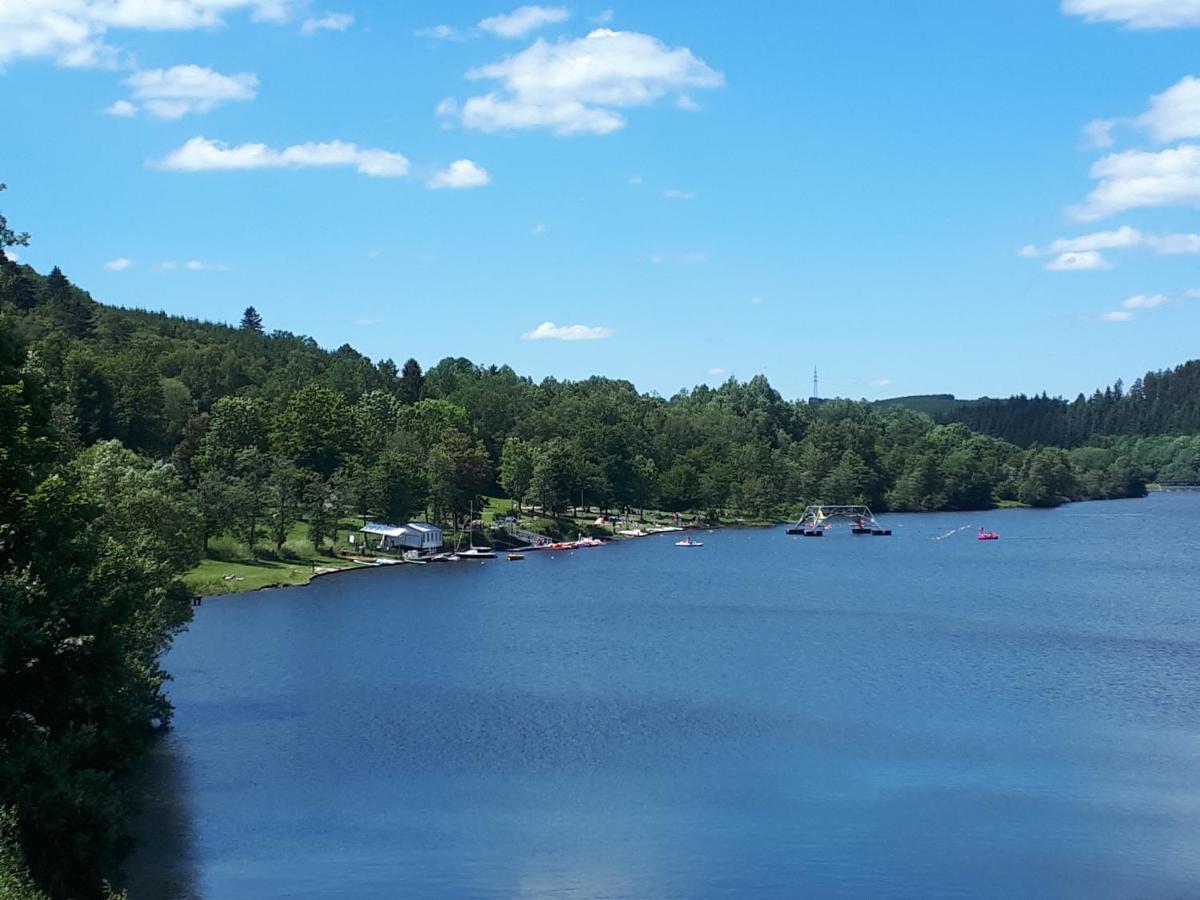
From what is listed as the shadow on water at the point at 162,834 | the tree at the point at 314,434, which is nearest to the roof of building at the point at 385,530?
the tree at the point at 314,434

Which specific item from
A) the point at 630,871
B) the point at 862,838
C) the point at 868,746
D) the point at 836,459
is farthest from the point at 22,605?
the point at 836,459

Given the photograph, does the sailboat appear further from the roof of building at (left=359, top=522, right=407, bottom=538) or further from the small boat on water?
the roof of building at (left=359, top=522, right=407, bottom=538)

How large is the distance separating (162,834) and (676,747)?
16.1 m

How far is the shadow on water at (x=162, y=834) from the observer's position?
2642 centimetres

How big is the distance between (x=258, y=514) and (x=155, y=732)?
43.1 metres

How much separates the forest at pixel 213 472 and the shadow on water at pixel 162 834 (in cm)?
169

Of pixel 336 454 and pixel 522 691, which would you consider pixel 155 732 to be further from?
pixel 336 454

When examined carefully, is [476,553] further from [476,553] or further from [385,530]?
[385,530]

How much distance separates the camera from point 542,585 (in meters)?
80.8

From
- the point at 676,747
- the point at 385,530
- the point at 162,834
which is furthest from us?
the point at 385,530

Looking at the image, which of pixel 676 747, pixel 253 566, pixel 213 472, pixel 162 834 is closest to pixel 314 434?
pixel 213 472

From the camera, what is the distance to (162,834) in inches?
1175

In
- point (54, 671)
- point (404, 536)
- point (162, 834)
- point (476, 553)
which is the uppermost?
point (54, 671)

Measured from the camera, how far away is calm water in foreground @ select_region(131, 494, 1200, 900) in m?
28.4
